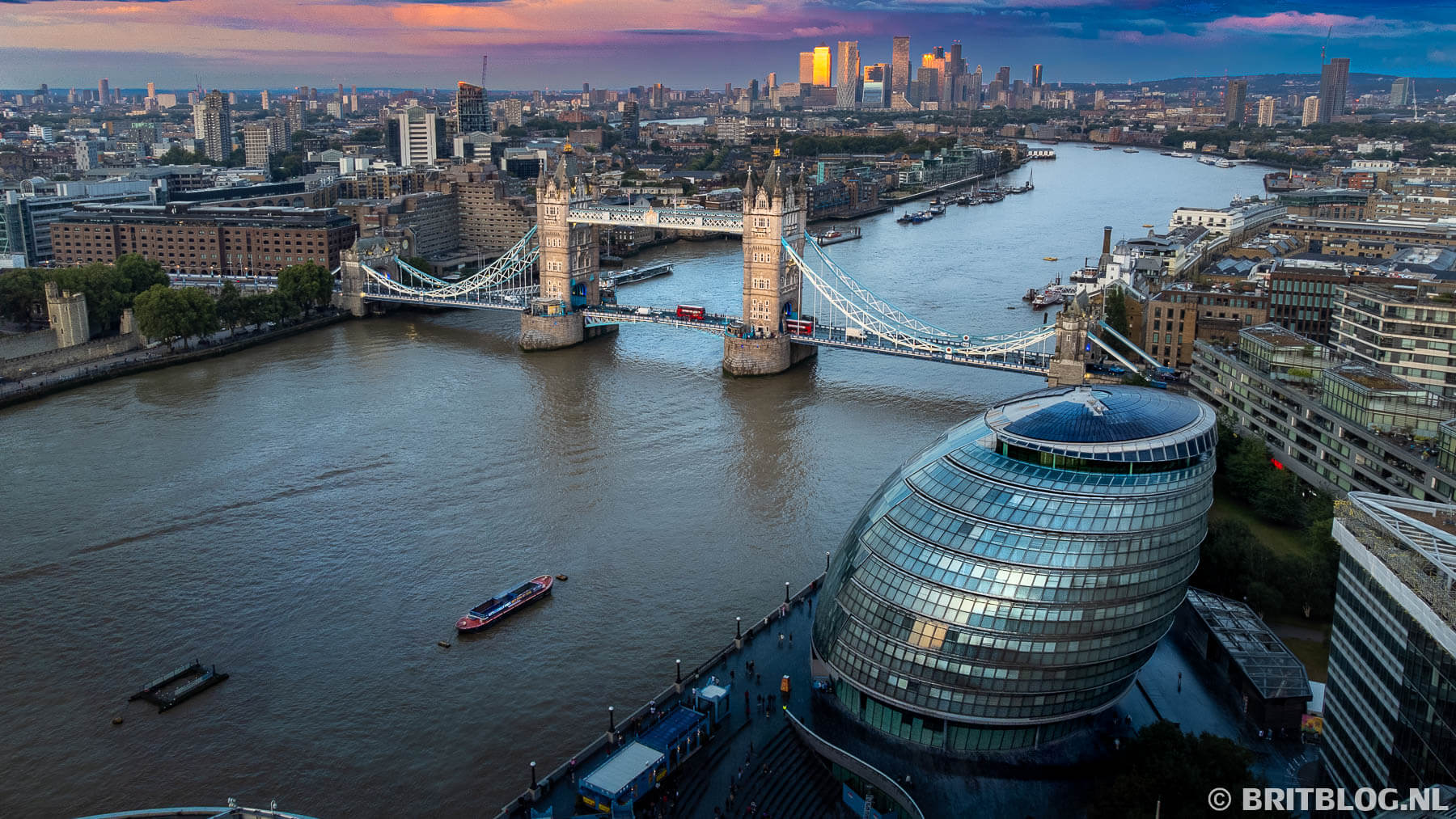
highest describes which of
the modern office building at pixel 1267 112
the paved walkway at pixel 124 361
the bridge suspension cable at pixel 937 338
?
the modern office building at pixel 1267 112

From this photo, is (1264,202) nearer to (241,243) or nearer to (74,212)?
(241,243)

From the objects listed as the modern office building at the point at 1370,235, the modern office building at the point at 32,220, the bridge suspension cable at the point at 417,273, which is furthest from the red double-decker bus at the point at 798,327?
the modern office building at the point at 32,220

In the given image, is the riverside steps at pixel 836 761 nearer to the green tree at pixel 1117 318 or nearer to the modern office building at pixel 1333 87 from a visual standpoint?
the green tree at pixel 1117 318

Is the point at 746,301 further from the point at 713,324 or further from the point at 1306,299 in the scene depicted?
the point at 1306,299

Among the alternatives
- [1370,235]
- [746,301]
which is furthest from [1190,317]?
[1370,235]

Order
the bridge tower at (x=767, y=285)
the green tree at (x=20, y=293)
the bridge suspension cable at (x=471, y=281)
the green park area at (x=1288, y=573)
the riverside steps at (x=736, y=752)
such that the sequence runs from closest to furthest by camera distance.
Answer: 1. the riverside steps at (x=736, y=752)
2. the green park area at (x=1288, y=573)
3. the bridge tower at (x=767, y=285)
4. the green tree at (x=20, y=293)
5. the bridge suspension cable at (x=471, y=281)

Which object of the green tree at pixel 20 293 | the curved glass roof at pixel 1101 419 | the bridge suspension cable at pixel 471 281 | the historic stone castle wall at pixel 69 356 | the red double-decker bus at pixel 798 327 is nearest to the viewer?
the curved glass roof at pixel 1101 419

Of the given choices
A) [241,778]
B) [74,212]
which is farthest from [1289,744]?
[74,212]
